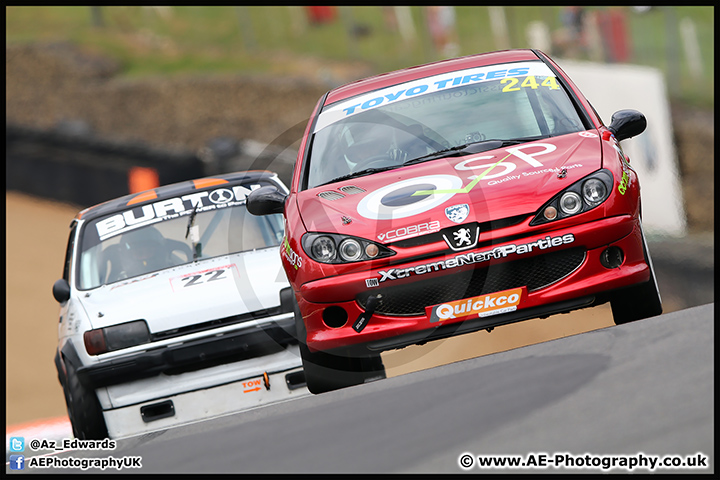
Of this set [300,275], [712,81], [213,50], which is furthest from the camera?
[213,50]

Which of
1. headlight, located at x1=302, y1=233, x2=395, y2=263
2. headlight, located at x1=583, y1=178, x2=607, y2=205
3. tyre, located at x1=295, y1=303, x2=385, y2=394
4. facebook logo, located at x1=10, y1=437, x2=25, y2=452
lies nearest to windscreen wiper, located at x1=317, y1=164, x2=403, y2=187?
headlight, located at x1=302, y1=233, x2=395, y2=263

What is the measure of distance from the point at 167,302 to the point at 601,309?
2802 mm

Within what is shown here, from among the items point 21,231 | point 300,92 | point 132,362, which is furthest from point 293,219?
point 300,92

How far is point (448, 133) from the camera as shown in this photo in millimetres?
5719

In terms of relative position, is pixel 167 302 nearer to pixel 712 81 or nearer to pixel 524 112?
pixel 524 112

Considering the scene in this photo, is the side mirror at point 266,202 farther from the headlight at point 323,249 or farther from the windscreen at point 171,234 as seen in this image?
the windscreen at point 171,234

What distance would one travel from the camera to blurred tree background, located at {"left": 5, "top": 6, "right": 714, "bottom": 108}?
14.4m

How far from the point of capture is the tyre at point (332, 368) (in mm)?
5102

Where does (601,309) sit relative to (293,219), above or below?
below

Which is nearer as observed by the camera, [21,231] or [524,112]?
[524,112]

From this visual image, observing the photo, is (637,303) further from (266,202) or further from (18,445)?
(18,445)

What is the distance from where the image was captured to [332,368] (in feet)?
16.9
